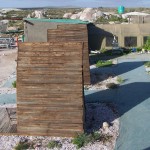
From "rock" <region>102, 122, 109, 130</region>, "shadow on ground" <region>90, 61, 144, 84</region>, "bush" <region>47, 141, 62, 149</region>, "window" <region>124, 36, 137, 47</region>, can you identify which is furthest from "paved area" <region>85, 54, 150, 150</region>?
"window" <region>124, 36, 137, 47</region>

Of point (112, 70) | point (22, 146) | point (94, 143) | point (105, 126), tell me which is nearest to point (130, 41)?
point (112, 70)

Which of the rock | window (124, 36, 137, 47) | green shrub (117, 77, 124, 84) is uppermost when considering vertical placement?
window (124, 36, 137, 47)

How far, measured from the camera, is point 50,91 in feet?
55.6

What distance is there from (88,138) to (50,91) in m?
2.70

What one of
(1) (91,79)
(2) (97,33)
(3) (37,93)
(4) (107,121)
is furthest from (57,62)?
(2) (97,33)

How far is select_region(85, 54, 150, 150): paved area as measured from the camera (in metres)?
16.2

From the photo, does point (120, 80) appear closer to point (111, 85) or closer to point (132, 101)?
point (111, 85)

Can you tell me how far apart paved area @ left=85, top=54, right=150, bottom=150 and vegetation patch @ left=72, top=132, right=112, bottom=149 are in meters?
0.66

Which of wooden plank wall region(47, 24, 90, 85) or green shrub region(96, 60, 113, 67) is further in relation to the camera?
green shrub region(96, 60, 113, 67)

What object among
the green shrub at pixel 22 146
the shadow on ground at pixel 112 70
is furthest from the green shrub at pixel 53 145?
the shadow on ground at pixel 112 70

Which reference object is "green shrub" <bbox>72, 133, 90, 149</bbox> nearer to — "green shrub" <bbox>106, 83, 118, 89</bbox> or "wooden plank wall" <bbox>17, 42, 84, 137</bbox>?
"wooden plank wall" <bbox>17, 42, 84, 137</bbox>

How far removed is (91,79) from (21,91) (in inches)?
416

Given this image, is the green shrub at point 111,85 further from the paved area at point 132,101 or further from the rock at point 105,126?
the rock at point 105,126

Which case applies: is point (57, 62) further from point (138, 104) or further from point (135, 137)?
point (138, 104)
